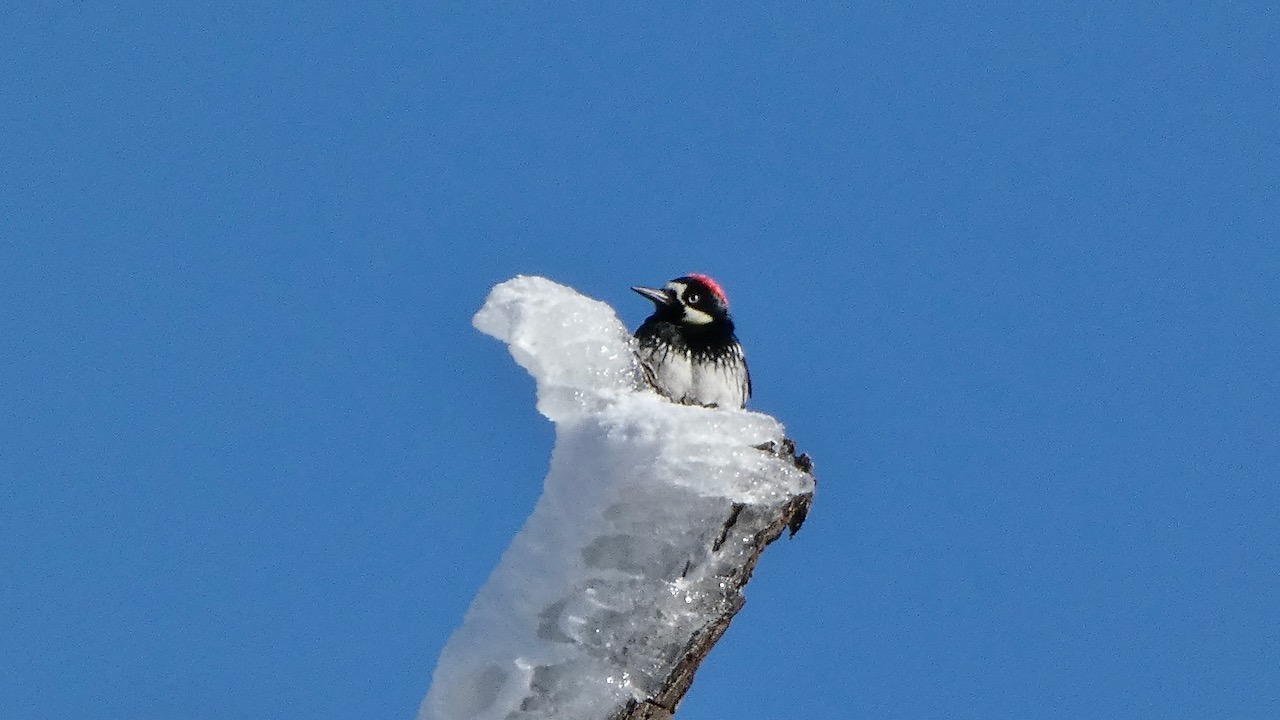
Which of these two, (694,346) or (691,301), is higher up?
(691,301)

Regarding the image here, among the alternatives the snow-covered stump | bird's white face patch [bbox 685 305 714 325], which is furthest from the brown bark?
bird's white face patch [bbox 685 305 714 325]

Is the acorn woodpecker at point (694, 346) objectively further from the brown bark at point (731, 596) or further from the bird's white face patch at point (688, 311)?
the brown bark at point (731, 596)

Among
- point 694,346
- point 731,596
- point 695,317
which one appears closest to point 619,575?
point 731,596

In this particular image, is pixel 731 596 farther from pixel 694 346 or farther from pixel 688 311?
pixel 688 311

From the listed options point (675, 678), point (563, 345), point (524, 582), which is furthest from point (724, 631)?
point (563, 345)

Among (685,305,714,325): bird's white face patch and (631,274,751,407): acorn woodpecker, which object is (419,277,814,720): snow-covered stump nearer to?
(631,274,751,407): acorn woodpecker

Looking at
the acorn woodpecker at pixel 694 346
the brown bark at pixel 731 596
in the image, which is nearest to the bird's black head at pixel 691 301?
the acorn woodpecker at pixel 694 346

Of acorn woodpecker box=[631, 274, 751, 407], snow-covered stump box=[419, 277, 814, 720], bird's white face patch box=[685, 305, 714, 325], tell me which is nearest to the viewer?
snow-covered stump box=[419, 277, 814, 720]
